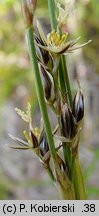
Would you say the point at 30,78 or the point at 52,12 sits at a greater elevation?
the point at 52,12

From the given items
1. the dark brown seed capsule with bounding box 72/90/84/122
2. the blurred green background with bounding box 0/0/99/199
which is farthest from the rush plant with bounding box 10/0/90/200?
the blurred green background with bounding box 0/0/99/199

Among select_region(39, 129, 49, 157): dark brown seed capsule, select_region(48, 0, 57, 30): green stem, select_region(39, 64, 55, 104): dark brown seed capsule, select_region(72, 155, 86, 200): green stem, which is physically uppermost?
select_region(48, 0, 57, 30): green stem

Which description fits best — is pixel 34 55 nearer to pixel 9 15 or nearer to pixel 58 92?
pixel 58 92

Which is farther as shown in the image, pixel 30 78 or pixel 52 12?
pixel 30 78

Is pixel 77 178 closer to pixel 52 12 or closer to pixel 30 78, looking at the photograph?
pixel 52 12

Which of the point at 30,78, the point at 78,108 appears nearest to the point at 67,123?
the point at 78,108

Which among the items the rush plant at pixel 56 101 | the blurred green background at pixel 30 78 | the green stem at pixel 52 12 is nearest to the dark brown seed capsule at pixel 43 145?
the rush plant at pixel 56 101

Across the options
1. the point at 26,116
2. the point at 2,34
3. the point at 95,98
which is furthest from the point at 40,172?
the point at 26,116

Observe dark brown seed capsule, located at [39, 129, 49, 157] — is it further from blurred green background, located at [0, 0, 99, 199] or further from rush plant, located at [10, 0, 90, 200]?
blurred green background, located at [0, 0, 99, 199]
